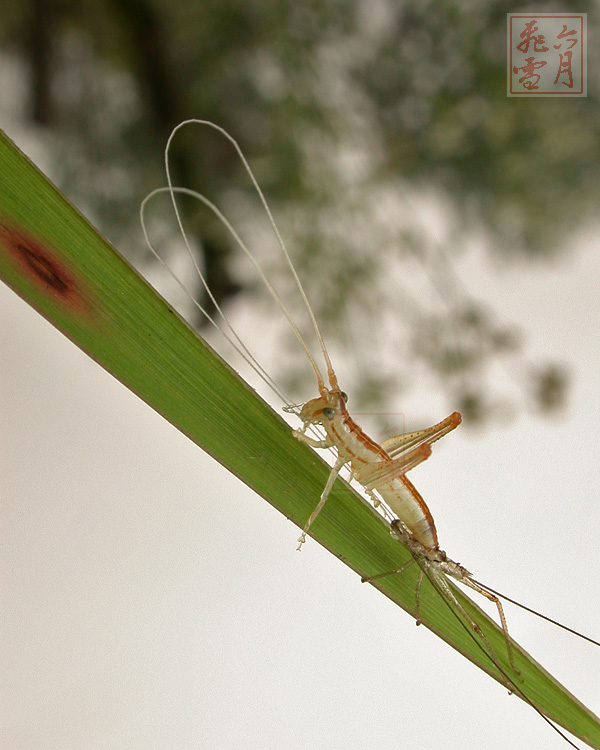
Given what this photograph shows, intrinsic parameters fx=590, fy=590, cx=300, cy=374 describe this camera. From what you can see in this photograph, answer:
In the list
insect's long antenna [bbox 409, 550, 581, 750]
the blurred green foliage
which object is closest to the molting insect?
insect's long antenna [bbox 409, 550, 581, 750]

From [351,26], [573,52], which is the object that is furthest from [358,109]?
[573,52]

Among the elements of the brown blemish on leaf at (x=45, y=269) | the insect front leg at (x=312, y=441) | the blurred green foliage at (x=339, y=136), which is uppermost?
the blurred green foliage at (x=339, y=136)

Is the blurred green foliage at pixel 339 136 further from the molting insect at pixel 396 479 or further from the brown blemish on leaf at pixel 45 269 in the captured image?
the brown blemish on leaf at pixel 45 269

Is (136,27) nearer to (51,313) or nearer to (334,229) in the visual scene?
(334,229)

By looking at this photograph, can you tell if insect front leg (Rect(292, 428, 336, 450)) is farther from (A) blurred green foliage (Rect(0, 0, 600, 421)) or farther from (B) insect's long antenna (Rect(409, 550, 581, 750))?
(A) blurred green foliage (Rect(0, 0, 600, 421))

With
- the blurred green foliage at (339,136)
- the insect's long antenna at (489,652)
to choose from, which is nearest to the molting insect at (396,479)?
the insect's long antenna at (489,652)

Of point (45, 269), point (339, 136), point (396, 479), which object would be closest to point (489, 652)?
point (396, 479)
